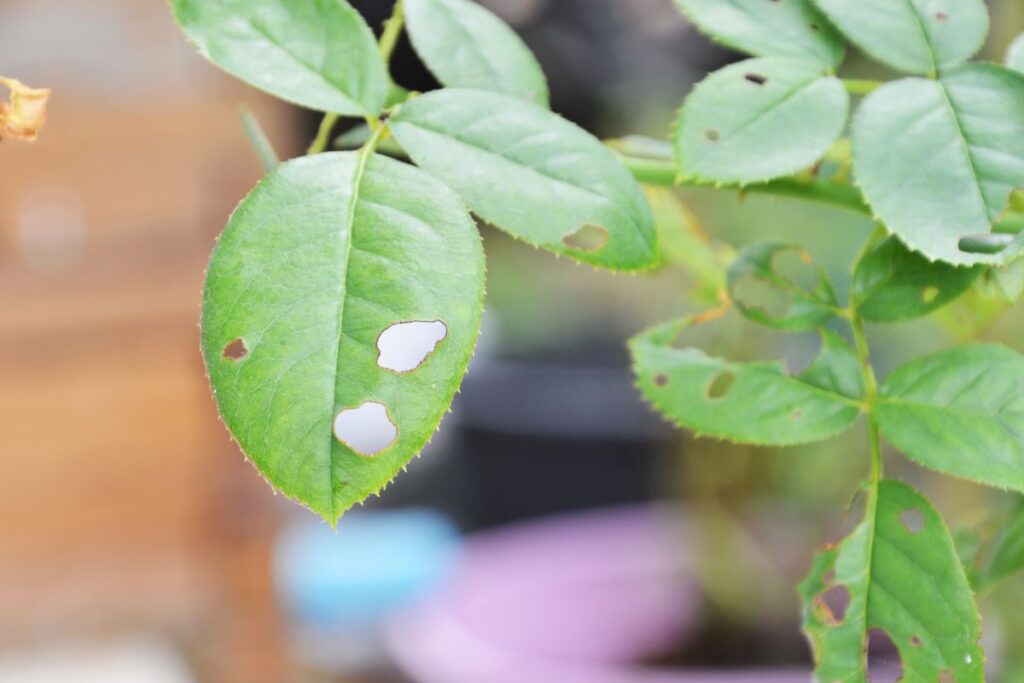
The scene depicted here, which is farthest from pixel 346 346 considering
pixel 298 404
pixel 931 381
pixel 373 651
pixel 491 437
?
pixel 491 437

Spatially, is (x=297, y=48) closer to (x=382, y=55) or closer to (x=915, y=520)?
(x=382, y=55)


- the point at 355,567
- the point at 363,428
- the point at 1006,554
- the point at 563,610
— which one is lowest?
A: the point at 355,567

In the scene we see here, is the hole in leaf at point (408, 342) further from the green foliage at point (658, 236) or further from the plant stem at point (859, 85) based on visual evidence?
the plant stem at point (859, 85)

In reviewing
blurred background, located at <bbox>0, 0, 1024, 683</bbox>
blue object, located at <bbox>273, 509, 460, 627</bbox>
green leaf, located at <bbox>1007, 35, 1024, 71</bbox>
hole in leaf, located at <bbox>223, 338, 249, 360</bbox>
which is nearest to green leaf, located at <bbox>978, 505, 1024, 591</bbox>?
green leaf, located at <bbox>1007, 35, 1024, 71</bbox>

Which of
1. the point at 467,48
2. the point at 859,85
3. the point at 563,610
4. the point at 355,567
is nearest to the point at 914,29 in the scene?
the point at 859,85

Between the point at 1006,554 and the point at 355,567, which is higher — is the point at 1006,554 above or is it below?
above

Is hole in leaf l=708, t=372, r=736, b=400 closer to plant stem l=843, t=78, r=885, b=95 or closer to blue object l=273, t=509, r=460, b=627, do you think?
plant stem l=843, t=78, r=885, b=95

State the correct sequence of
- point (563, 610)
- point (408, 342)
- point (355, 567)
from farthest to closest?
point (355, 567) < point (563, 610) < point (408, 342)

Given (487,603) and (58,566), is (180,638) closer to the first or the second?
(58,566)
